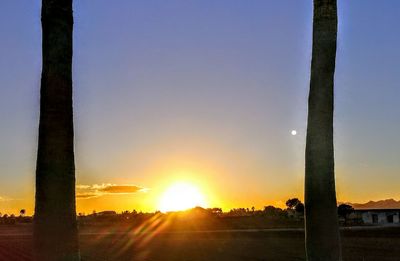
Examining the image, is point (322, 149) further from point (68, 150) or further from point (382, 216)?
point (382, 216)

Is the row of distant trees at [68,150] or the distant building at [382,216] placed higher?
the row of distant trees at [68,150]

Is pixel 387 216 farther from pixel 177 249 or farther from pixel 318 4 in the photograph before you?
pixel 318 4

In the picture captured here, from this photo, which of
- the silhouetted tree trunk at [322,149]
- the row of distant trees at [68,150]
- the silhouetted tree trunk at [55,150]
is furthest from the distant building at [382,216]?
the silhouetted tree trunk at [55,150]

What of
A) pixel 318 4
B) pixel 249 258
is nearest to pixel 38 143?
pixel 318 4

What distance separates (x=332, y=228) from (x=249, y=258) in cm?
2847

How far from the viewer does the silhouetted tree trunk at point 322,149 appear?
873cm

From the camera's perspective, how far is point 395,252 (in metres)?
39.6

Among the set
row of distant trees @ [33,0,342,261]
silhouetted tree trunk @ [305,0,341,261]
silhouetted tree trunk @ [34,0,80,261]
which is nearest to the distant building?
silhouetted tree trunk @ [305,0,341,261]

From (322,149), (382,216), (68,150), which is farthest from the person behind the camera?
(382,216)

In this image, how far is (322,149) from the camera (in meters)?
9.00

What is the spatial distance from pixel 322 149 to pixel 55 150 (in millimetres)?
4068

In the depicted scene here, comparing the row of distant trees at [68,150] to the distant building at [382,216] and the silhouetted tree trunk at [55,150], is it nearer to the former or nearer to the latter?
the silhouetted tree trunk at [55,150]

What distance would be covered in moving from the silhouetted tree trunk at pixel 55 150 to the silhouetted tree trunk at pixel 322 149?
3.57 metres

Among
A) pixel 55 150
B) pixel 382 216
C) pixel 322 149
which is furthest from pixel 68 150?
pixel 382 216
